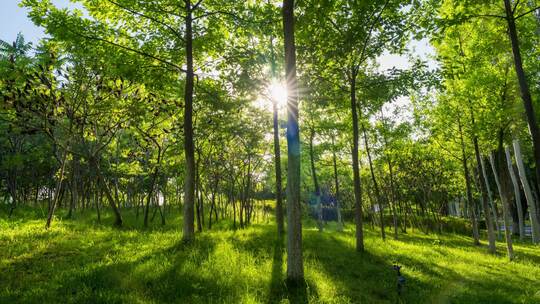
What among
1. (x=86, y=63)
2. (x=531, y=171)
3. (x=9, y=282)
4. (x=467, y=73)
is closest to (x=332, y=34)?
(x=467, y=73)

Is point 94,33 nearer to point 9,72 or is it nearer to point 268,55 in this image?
point 9,72

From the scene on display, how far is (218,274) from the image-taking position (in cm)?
777

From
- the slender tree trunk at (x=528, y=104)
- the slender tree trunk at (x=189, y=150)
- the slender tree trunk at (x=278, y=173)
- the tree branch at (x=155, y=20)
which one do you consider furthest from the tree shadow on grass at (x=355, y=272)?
the tree branch at (x=155, y=20)

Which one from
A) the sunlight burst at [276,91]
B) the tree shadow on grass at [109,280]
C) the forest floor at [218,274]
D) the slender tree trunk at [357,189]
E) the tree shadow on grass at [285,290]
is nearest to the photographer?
the tree shadow on grass at [109,280]

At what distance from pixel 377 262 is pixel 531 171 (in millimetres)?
48382

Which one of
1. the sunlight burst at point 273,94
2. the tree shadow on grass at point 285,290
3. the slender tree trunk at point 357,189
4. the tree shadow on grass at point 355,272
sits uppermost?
the sunlight burst at point 273,94

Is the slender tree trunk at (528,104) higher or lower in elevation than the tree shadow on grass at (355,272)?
higher

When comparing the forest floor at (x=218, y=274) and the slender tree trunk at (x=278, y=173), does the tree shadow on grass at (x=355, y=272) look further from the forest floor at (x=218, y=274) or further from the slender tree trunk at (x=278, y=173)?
the slender tree trunk at (x=278, y=173)

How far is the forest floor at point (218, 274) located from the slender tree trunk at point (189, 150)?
0.68m

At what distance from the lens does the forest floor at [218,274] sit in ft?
21.2

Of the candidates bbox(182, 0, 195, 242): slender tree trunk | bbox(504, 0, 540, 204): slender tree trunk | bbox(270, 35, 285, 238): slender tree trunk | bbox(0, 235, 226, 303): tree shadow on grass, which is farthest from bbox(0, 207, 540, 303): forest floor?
bbox(504, 0, 540, 204): slender tree trunk

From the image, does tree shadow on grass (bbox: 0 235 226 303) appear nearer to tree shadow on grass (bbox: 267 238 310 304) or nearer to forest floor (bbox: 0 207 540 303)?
forest floor (bbox: 0 207 540 303)

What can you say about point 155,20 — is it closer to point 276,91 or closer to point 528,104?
point 276,91

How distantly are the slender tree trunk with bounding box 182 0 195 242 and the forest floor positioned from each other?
68cm
